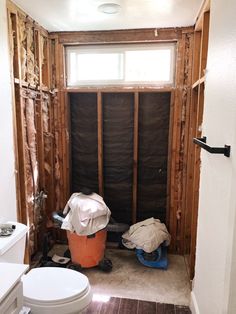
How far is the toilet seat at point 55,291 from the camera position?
4.86 feet

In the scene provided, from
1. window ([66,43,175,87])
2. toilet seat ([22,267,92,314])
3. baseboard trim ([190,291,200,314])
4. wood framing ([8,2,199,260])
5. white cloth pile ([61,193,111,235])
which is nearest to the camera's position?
toilet seat ([22,267,92,314])

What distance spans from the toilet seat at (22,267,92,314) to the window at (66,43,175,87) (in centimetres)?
191

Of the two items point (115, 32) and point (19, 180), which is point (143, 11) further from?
point (19, 180)

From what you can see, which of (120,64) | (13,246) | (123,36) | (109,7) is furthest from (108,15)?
(13,246)

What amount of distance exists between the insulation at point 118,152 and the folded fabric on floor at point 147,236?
0.28 m

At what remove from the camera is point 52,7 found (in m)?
2.12

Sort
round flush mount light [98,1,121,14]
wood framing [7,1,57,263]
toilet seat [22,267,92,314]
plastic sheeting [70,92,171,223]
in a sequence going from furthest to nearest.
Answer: plastic sheeting [70,92,171,223] → wood framing [7,1,57,263] → round flush mount light [98,1,121,14] → toilet seat [22,267,92,314]

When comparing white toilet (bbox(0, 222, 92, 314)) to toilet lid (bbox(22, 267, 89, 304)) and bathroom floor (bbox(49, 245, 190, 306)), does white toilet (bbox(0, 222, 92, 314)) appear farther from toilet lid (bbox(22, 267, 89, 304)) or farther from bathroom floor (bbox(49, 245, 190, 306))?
bathroom floor (bbox(49, 245, 190, 306))

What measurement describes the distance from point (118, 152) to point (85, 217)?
0.84 metres

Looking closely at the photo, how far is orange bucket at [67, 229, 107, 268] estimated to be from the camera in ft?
8.23

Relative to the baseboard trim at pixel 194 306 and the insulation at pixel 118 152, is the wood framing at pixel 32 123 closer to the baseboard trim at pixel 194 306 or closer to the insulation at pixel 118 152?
the insulation at pixel 118 152

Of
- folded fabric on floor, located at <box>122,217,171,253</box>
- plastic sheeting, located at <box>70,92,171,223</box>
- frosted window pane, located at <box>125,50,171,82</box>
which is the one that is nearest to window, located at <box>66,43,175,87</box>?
frosted window pane, located at <box>125,50,171,82</box>

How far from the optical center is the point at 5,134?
2.00 meters

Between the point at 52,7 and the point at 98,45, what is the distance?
2.39 feet
